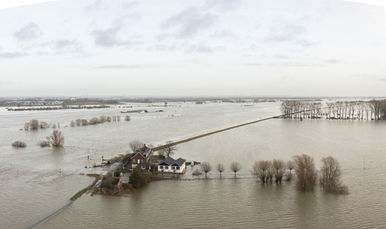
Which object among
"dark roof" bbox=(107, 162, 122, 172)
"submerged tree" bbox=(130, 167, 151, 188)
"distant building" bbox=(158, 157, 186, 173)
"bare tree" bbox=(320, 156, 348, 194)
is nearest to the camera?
"bare tree" bbox=(320, 156, 348, 194)

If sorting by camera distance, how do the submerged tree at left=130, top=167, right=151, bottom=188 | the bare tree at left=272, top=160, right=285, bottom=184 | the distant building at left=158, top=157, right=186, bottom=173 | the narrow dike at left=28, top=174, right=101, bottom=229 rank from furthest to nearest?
the distant building at left=158, top=157, right=186, bottom=173 → the bare tree at left=272, top=160, right=285, bottom=184 → the submerged tree at left=130, top=167, right=151, bottom=188 → the narrow dike at left=28, top=174, right=101, bottom=229

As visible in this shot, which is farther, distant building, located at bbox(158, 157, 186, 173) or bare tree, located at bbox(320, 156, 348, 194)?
distant building, located at bbox(158, 157, 186, 173)

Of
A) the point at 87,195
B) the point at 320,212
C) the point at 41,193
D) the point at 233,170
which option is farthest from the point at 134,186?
the point at 320,212

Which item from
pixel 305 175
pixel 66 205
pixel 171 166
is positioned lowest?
pixel 66 205

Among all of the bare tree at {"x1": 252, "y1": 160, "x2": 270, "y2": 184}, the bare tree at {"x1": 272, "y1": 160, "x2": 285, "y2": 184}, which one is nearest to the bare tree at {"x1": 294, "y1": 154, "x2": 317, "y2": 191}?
the bare tree at {"x1": 272, "y1": 160, "x2": 285, "y2": 184}

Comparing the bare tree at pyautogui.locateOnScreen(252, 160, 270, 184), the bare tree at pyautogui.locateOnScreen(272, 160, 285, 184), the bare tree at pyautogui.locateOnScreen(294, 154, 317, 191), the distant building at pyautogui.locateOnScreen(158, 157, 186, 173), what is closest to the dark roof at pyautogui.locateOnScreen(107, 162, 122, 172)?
the distant building at pyautogui.locateOnScreen(158, 157, 186, 173)

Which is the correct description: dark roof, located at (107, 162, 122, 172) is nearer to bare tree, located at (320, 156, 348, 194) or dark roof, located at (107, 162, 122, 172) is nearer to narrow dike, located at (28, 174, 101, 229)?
narrow dike, located at (28, 174, 101, 229)

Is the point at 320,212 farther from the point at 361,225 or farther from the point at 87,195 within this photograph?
the point at 87,195

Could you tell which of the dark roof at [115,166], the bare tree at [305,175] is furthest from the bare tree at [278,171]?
the dark roof at [115,166]

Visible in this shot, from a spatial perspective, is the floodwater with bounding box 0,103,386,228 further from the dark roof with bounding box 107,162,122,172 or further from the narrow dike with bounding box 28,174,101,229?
the dark roof with bounding box 107,162,122,172

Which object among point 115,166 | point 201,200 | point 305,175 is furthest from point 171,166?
point 305,175

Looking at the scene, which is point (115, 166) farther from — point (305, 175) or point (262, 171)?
point (305, 175)

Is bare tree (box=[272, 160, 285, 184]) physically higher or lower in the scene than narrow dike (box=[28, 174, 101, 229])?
higher
